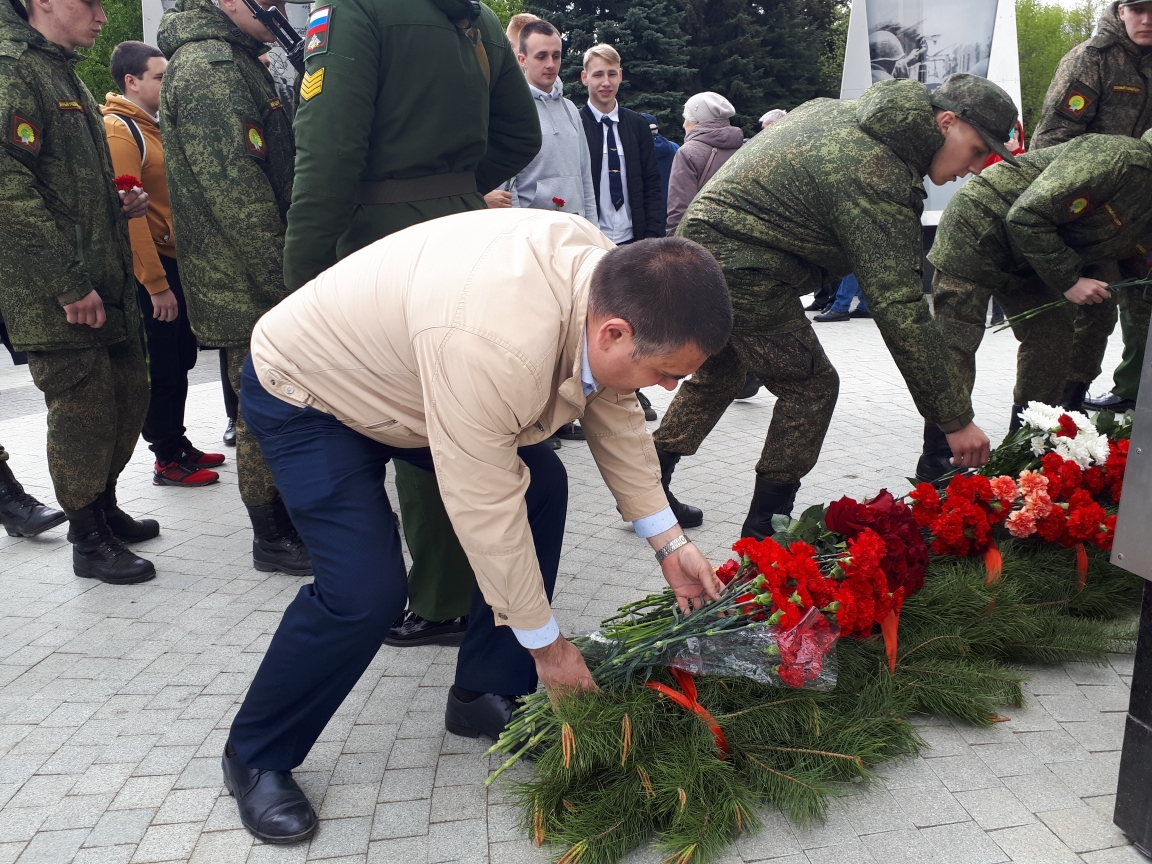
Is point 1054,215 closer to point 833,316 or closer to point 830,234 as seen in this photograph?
point 830,234

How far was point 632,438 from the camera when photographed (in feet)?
7.86

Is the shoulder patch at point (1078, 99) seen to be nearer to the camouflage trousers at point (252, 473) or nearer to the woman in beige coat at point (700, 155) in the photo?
the woman in beige coat at point (700, 155)

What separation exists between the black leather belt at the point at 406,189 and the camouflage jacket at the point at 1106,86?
345 cm

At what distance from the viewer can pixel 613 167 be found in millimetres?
6305

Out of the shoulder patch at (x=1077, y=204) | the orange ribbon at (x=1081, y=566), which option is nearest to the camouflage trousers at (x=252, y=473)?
the orange ribbon at (x=1081, y=566)

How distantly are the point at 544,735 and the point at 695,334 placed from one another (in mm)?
1036

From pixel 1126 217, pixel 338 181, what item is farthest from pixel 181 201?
pixel 1126 217

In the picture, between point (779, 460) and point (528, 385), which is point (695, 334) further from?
point (779, 460)

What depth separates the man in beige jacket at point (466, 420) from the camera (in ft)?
6.12

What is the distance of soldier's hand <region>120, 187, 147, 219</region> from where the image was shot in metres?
4.20

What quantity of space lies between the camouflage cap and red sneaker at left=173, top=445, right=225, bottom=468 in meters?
4.07

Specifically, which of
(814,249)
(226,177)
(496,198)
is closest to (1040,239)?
(814,249)

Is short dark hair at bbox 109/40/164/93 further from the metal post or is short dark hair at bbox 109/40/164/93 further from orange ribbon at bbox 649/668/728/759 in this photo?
the metal post

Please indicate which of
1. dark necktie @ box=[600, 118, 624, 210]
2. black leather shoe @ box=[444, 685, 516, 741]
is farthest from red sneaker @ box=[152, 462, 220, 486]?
dark necktie @ box=[600, 118, 624, 210]
